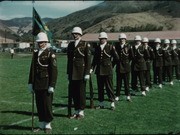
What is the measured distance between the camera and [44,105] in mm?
9477

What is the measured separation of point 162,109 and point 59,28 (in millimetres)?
118547

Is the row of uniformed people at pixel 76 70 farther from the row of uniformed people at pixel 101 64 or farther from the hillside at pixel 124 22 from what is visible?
the hillside at pixel 124 22

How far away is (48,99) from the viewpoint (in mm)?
9500

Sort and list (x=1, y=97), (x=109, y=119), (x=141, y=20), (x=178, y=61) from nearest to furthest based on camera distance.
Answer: (x=109, y=119) < (x=1, y=97) < (x=178, y=61) < (x=141, y=20)

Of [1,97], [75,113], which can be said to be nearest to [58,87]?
[1,97]

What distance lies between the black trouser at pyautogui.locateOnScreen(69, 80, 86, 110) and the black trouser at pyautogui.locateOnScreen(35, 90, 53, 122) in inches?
59.0

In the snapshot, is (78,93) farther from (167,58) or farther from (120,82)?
(167,58)

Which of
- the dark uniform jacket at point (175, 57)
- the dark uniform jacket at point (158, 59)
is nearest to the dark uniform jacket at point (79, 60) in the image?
the dark uniform jacket at point (158, 59)

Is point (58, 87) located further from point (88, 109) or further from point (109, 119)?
point (109, 119)

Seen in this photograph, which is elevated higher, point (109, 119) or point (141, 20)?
point (141, 20)

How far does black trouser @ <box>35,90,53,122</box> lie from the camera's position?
9.44 metres

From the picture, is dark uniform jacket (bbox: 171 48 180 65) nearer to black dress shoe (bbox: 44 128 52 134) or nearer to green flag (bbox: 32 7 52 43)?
green flag (bbox: 32 7 52 43)

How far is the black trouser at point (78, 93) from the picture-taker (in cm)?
1090

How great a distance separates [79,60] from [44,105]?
6.46 feet
